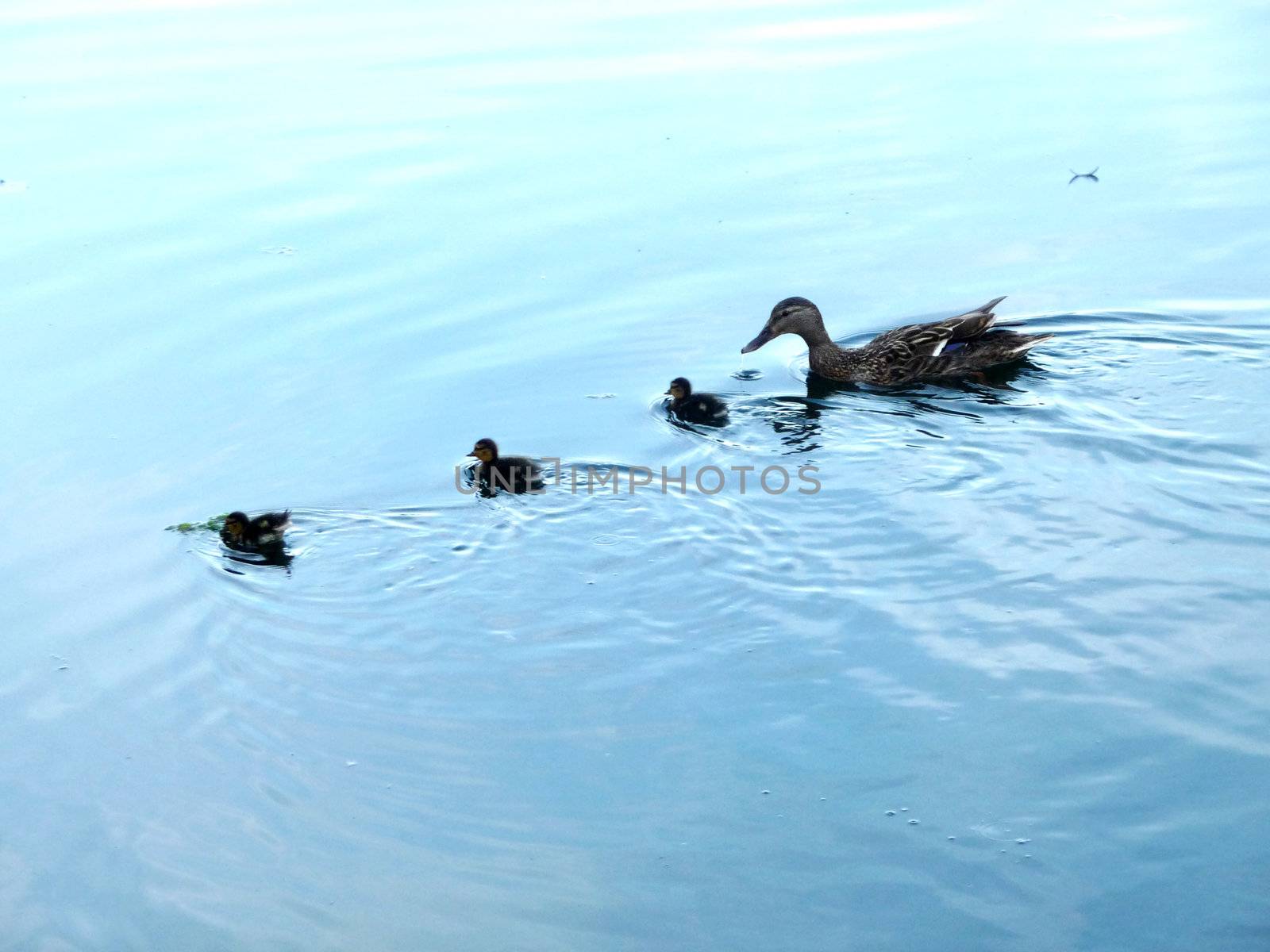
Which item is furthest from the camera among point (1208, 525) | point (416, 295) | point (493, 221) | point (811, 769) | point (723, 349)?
point (493, 221)

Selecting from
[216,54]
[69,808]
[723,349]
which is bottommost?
[69,808]

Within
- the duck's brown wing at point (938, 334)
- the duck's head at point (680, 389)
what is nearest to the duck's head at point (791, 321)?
the duck's brown wing at point (938, 334)

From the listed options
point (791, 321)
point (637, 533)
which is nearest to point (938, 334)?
point (791, 321)

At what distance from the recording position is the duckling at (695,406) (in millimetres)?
A: 7379

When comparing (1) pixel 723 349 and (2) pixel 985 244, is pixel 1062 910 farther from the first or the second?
(2) pixel 985 244

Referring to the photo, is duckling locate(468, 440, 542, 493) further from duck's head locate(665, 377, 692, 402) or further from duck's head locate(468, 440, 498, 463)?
duck's head locate(665, 377, 692, 402)

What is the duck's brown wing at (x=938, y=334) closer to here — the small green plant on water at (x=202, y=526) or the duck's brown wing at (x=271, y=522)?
the duck's brown wing at (x=271, y=522)

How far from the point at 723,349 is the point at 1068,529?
2.97 meters

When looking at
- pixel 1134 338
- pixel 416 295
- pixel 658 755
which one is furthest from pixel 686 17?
pixel 658 755

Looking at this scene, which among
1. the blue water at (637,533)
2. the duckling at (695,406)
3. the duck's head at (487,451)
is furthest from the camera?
A: the duckling at (695,406)

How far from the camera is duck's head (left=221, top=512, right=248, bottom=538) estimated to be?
618cm

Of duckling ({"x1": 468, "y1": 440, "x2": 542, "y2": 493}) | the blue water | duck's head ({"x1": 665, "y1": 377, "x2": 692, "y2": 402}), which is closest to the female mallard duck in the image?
the blue water

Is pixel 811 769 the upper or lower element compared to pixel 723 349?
lower

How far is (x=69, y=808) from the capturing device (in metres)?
4.74
